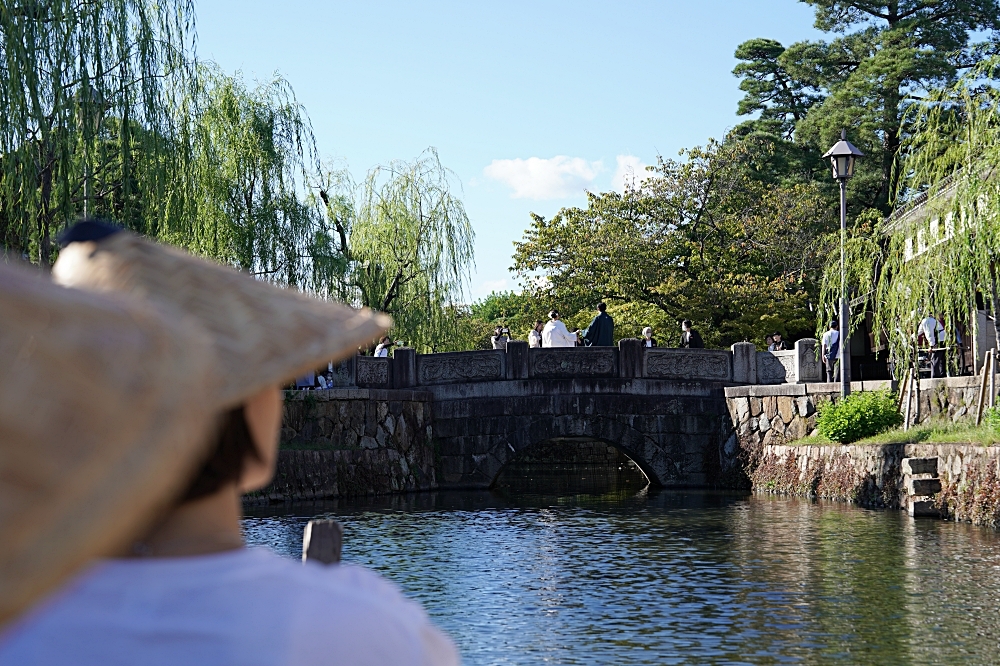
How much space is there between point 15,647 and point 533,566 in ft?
36.9

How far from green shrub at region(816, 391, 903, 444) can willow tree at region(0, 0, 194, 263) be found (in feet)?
31.7

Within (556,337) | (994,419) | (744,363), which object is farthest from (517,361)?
(994,419)

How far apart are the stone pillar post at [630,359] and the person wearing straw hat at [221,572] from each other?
22.2 meters

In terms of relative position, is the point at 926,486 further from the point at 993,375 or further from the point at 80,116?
the point at 80,116

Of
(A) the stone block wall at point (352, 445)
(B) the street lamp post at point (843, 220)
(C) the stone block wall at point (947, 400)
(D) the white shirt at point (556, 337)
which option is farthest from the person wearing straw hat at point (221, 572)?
(D) the white shirt at point (556, 337)

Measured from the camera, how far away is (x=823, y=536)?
1369 cm

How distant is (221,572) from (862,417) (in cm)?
1827

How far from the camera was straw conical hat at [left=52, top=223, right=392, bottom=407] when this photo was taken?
3.57 ft

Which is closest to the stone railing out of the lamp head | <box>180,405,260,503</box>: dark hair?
the lamp head

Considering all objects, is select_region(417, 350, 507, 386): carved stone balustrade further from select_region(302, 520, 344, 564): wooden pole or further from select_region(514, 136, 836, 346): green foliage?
select_region(302, 520, 344, 564): wooden pole

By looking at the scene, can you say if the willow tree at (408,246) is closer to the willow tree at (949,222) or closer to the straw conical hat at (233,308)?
the willow tree at (949,222)

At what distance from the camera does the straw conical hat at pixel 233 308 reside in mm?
1087

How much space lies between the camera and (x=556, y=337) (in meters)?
24.2

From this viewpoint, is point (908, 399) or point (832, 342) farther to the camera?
point (832, 342)
